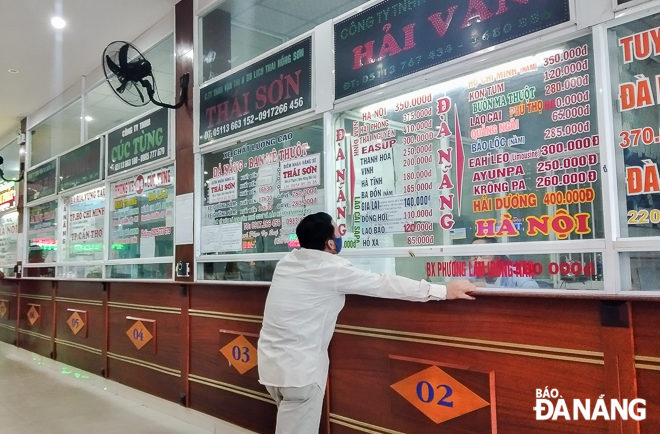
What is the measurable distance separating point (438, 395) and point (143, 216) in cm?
355

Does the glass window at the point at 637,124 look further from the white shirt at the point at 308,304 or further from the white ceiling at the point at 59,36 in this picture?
the white ceiling at the point at 59,36

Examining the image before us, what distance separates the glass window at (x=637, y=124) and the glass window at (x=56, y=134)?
6.16 m

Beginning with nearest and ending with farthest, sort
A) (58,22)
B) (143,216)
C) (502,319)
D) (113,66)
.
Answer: (502,319) → (113,66) → (58,22) → (143,216)

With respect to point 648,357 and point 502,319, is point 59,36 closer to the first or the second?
point 502,319

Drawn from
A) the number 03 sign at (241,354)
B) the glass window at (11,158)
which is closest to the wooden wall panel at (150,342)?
the number 03 sign at (241,354)

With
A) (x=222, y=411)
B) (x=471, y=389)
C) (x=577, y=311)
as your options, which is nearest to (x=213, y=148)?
(x=222, y=411)

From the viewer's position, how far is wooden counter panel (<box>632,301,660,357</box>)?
1915 mm

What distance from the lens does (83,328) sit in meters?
5.83

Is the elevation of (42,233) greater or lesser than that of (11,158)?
lesser

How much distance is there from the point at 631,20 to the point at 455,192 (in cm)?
102

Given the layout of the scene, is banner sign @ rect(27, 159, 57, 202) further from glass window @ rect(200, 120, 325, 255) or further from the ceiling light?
glass window @ rect(200, 120, 325, 255)

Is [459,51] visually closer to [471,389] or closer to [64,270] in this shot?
[471,389]

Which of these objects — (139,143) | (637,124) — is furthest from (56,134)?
(637,124)

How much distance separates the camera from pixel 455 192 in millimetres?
2625
